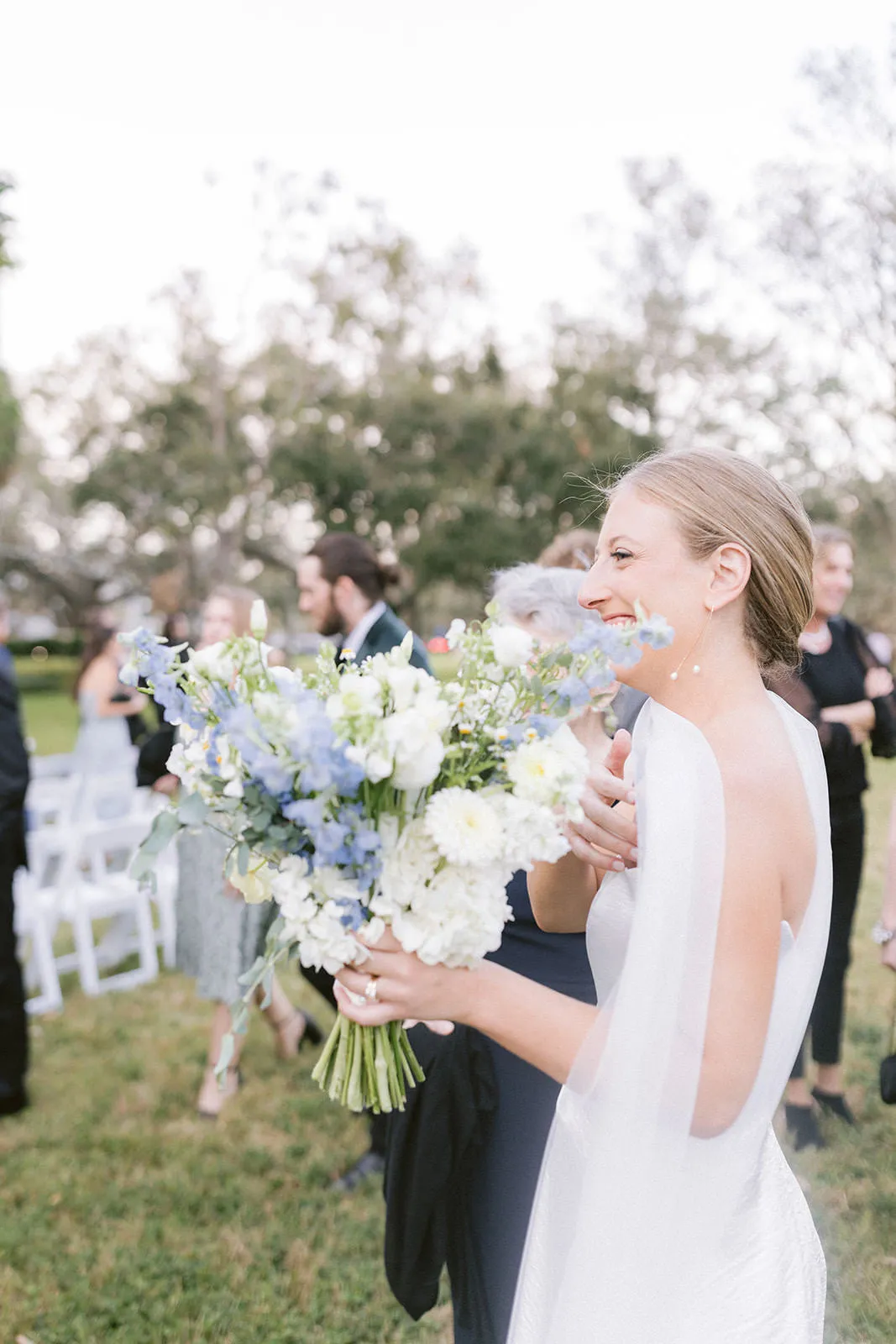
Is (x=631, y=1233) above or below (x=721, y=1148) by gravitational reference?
below

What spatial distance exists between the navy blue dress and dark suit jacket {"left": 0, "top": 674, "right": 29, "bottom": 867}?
310 centimetres

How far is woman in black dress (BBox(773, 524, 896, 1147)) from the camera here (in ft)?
14.6

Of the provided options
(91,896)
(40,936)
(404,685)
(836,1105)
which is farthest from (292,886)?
(91,896)

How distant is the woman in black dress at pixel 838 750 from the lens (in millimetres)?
4453

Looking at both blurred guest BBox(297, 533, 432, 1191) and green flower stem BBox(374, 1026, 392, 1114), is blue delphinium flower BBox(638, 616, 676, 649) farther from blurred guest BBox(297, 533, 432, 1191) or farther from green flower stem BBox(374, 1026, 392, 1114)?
blurred guest BBox(297, 533, 432, 1191)

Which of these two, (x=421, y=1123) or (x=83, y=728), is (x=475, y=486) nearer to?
(x=83, y=728)

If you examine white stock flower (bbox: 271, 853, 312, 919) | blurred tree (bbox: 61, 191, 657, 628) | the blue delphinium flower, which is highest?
the blue delphinium flower

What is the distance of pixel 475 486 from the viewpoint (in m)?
27.0

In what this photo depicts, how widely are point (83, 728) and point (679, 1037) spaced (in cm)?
781

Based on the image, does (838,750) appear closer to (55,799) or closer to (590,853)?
(590,853)

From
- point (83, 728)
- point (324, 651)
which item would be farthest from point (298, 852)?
point (83, 728)

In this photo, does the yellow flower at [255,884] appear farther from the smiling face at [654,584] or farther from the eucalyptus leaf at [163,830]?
the smiling face at [654,584]

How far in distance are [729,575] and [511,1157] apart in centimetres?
143

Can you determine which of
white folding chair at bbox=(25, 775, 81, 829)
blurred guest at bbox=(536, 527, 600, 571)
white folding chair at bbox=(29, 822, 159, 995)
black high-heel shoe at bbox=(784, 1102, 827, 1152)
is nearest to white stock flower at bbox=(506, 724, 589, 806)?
blurred guest at bbox=(536, 527, 600, 571)
